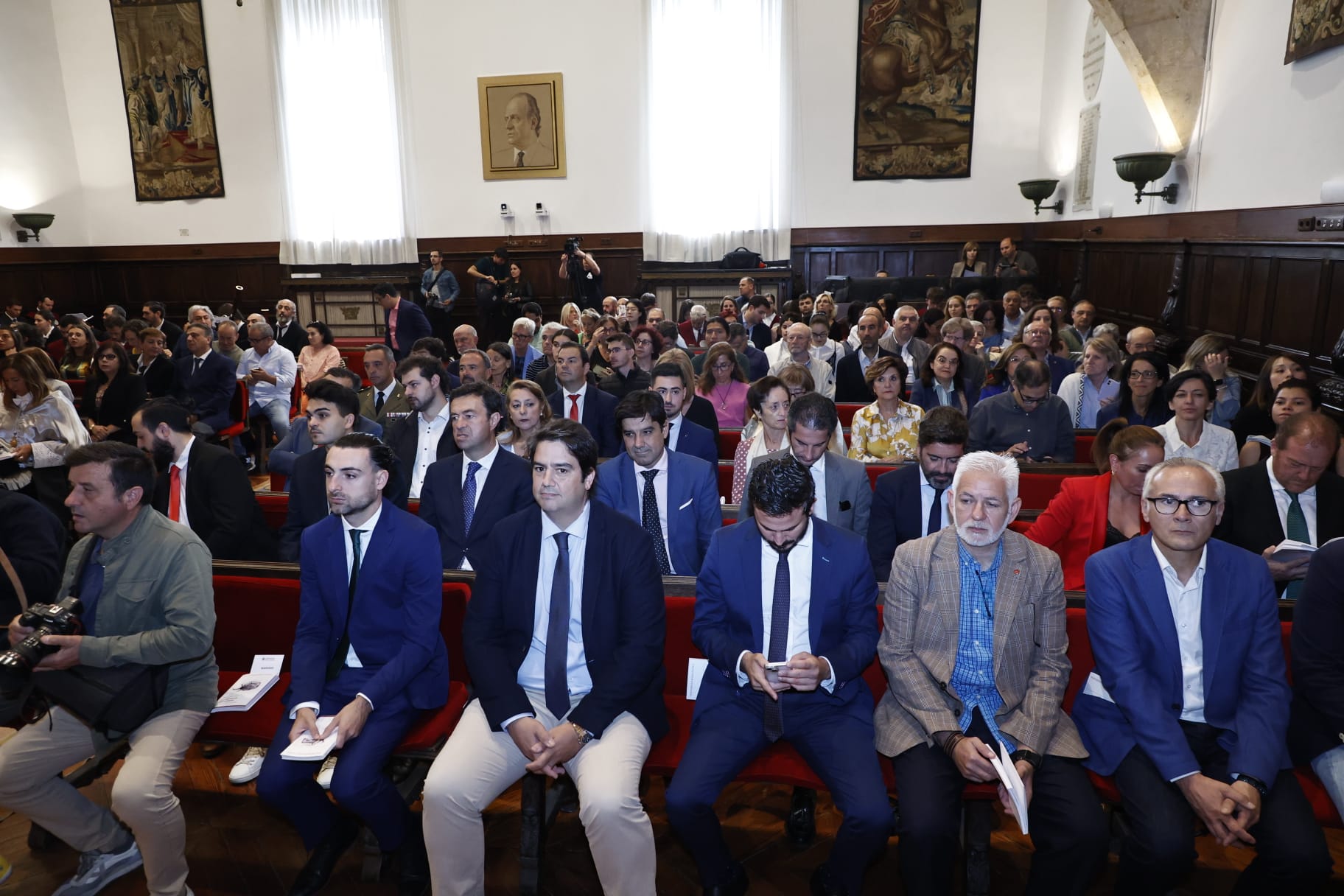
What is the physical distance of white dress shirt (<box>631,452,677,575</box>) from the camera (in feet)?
11.0

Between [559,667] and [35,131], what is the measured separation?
15.7 meters

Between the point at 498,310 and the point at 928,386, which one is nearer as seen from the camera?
the point at 928,386

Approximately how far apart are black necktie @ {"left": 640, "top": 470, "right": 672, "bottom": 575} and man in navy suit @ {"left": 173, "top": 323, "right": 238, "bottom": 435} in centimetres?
485

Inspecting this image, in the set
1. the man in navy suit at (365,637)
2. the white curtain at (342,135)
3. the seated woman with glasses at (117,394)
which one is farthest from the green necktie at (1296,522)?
the white curtain at (342,135)

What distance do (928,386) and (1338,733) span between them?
345cm

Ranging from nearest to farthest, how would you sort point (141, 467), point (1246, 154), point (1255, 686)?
point (1255, 686) → point (141, 467) → point (1246, 154)

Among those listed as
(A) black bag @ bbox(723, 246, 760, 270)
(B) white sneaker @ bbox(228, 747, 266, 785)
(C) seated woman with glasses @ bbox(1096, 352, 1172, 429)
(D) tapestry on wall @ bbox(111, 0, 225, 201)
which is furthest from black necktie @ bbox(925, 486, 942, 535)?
(D) tapestry on wall @ bbox(111, 0, 225, 201)

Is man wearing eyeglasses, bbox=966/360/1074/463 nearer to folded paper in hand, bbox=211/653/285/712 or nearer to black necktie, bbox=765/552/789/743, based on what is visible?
black necktie, bbox=765/552/789/743

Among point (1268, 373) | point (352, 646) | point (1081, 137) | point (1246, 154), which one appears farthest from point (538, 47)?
point (352, 646)

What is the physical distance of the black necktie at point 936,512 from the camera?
10.5ft

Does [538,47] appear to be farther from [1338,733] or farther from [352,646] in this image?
[1338,733]

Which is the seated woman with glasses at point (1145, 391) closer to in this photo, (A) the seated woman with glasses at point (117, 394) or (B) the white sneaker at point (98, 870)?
(B) the white sneaker at point (98, 870)

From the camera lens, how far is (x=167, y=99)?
13.5 m

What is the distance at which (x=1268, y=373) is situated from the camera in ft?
14.3
